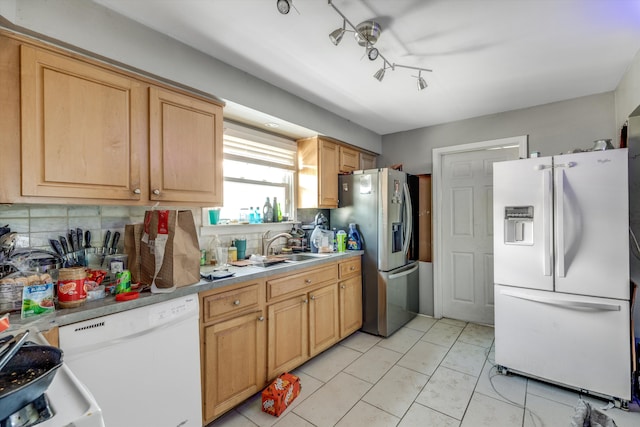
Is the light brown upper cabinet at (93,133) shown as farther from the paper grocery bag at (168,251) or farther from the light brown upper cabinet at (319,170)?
the light brown upper cabinet at (319,170)

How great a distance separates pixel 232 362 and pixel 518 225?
7.91ft

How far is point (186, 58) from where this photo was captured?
1825 mm

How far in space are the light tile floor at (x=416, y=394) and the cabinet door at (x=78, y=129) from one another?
5.31 ft

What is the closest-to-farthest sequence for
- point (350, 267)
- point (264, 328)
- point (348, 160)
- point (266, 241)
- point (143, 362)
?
point (143, 362) < point (264, 328) < point (266, 241) < point (350, 267) < point (348, 160)

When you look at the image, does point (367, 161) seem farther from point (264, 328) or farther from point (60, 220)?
point (60, 220)

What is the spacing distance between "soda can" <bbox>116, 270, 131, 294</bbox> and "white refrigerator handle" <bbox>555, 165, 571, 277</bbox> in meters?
2.83

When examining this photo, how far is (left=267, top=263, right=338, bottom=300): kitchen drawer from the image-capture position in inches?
83.7

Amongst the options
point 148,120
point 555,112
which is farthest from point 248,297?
point 555,112

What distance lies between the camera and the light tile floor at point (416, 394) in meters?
1.83

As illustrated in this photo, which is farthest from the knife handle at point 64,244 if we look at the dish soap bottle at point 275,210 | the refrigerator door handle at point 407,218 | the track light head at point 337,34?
the refrigerator door handle at point 407,218

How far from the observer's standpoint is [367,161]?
156 inches

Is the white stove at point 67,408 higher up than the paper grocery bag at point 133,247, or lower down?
lower down

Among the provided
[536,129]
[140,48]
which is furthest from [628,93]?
[140,48]

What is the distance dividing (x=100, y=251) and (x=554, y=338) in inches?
125
